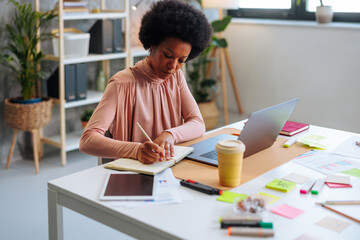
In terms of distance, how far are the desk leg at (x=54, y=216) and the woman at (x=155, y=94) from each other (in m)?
0.31

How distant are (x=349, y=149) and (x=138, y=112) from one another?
2.93 ft

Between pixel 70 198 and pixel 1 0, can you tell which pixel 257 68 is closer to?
pixel 1 0

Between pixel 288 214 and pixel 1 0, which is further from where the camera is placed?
pixel 1 0

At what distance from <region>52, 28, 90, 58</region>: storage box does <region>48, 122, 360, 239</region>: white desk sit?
78.8 inches

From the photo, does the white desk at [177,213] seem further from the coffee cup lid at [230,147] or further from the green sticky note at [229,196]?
the coffee cup lid at [230,147]

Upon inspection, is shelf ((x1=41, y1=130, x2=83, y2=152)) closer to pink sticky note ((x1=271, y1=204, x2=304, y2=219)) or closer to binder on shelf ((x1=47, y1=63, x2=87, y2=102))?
binder on shelf ((x1=47, y1=63, x2=87, y2=102))

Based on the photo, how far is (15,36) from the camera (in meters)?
3.18

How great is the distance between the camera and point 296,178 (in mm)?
1563

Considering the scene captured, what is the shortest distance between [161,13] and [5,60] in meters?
1.90

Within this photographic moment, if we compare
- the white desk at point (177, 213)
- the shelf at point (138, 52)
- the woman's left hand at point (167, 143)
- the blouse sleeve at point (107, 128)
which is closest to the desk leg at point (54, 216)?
the white desk at point (177, 213)

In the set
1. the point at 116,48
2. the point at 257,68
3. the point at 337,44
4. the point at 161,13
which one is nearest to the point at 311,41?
the point at 337,44

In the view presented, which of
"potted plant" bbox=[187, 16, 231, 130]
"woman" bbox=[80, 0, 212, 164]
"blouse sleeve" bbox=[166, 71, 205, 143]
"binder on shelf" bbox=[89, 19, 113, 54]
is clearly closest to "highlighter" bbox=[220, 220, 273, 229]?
"woman" bbox=[80, 0, 212, 164]

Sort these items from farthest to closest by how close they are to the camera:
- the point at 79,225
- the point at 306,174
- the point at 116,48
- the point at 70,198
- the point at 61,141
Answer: the point at 116,48 → the point at 61,141 → the point at 79,225 → the point at 306,174 → the point at 70,198

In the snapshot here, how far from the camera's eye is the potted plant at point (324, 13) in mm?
4180
